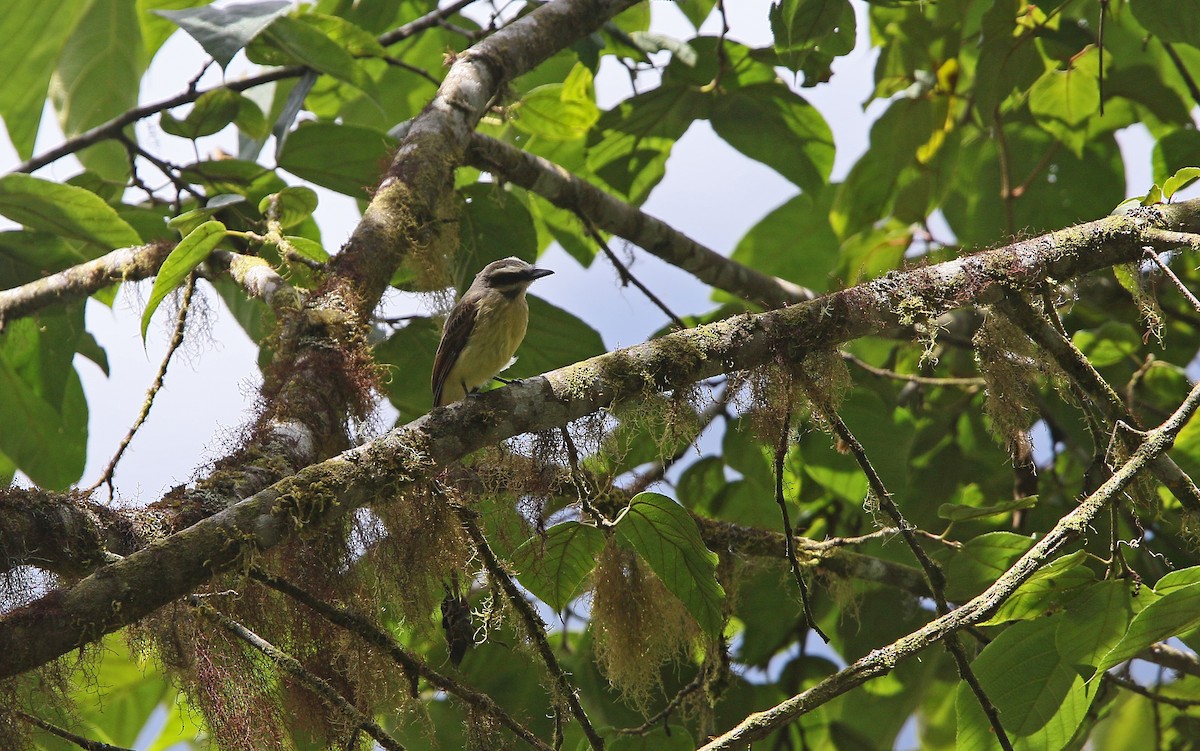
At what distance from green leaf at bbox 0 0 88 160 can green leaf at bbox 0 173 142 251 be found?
73 centimetres

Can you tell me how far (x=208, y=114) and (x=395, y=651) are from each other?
2322 mm

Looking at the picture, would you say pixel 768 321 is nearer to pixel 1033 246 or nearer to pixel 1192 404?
pixel 1033 246

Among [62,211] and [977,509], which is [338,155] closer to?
[62,211]

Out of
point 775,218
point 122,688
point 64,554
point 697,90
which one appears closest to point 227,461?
point 64,554

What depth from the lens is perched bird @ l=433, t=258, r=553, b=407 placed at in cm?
355

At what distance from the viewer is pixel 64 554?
2023 mm

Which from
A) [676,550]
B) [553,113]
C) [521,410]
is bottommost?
[676,550]

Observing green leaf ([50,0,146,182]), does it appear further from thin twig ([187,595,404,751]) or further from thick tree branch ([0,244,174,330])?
thin twig ([187,595,404,751])

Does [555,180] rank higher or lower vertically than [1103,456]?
higher

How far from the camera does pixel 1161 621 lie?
1.97m

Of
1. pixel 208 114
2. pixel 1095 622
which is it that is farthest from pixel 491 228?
pixel 1095 622

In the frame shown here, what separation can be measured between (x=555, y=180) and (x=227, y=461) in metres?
1.98

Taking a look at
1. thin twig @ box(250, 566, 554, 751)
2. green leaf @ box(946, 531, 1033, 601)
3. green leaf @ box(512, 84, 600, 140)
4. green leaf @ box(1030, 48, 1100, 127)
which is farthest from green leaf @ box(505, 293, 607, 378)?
green leaf @ box(1030, 48, 1100, 127)

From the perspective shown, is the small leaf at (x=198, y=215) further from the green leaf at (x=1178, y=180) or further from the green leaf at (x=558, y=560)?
the green leaf at (x=1178, y=180)
